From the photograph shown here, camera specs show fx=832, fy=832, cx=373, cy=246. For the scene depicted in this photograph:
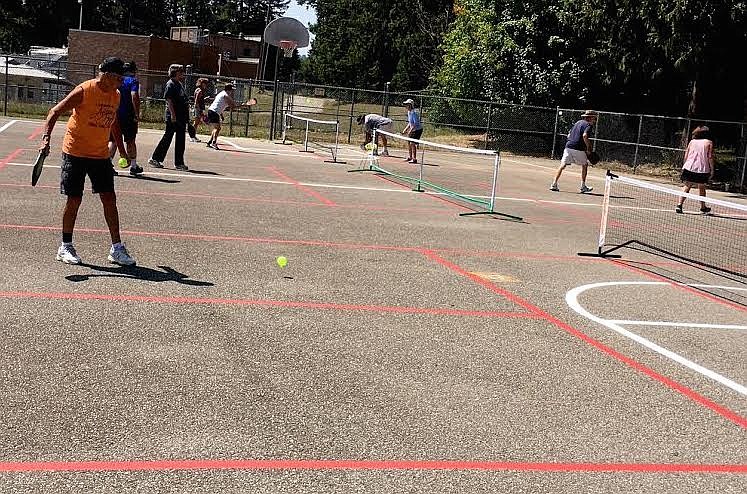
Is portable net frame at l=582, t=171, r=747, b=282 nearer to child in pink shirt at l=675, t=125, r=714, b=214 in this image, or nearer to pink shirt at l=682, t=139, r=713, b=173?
child in pink shirt at l=675, t=125, r=714, b=214

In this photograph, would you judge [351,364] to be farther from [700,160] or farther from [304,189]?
[700,160]

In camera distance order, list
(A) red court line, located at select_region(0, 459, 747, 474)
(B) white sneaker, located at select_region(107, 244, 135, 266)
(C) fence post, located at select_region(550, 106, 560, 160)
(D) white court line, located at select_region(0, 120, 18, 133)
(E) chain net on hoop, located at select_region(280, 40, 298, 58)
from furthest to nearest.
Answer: (C) fence post, located at select_region(550, 106, 560, 160)
(E) chain net on hoop, located at select_region(280, 40, 298, 58)
(D) white court line, located at select_region(0, 120, 18, 133)
(B) white sneaker, located at select_region(107, 244, 135, 266)
(A) red court line, located at select_region(0, 459, 747, 474)

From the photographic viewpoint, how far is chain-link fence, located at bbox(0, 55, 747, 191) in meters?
31.6

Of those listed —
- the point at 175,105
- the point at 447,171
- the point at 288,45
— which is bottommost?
the point at 447,171

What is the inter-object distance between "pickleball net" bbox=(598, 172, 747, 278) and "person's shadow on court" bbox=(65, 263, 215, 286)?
19.4ft

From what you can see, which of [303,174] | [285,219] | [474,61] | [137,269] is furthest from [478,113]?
[137,269]

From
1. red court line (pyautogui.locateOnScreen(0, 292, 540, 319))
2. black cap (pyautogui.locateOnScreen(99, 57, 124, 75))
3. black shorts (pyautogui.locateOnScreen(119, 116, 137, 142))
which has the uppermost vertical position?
black cap (pyautogui.locateOnScreen(99, 57, 124, 75))

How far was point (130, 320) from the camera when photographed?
6.41 metres

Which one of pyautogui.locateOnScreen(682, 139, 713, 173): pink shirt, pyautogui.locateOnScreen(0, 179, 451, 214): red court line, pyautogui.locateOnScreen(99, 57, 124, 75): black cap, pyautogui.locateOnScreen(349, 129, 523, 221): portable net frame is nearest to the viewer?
pyautogui.locateOnScreen(99, 57, 124, 75): black cap

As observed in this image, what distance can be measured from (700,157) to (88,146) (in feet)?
44.1

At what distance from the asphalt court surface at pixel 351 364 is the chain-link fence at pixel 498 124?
2080 cm

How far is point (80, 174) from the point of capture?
8.02 meters

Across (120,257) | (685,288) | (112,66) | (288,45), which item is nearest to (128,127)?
(112,66)

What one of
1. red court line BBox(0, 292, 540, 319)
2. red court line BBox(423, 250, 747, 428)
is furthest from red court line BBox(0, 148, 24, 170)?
red court line BBox(423, 250, 747, 428)
